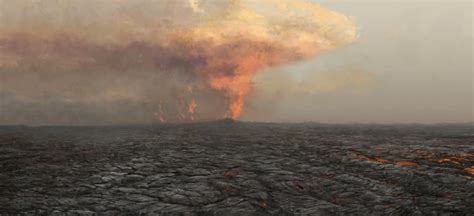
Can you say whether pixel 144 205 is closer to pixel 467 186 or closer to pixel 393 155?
pixel 467 186

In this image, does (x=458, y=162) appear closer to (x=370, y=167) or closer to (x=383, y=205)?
(x=370, y=167)

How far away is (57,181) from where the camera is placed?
63.7ft

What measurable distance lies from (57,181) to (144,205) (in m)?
7.40

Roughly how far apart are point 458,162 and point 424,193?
10.6m

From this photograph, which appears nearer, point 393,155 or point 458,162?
point 458,162

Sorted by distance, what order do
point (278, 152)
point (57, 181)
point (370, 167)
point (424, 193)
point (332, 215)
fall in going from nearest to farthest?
1. point (332, 215)
2. point (424, 193)
3. point (57, 181)
4. point (370, 167)
5. point (278, 152)

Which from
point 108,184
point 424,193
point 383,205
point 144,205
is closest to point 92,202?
point 144,205

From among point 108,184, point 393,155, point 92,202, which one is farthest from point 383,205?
point 393,155

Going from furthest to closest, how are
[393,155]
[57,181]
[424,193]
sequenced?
[393,155] → [57,181] → [424,193]

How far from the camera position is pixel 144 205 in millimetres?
14914

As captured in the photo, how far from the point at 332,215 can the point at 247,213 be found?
322 cm

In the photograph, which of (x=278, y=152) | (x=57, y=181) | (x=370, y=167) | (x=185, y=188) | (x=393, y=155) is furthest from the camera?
(x=278, y=152)

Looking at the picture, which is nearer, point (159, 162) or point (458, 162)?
point (458, 162)

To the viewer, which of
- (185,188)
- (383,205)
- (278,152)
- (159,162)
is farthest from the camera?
(278,152)
